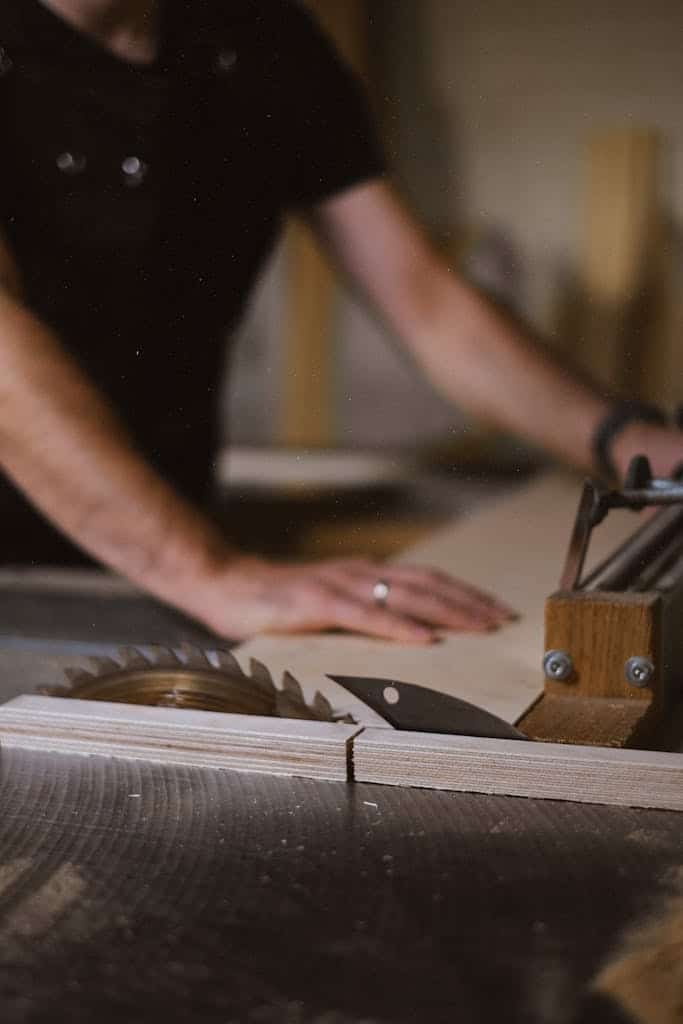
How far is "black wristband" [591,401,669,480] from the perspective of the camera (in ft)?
4.56

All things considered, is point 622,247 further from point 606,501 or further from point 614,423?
point 606,501

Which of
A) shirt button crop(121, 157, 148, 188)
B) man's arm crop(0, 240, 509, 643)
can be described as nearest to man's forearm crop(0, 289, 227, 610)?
man's arm crop(0, 240, 509, 643)

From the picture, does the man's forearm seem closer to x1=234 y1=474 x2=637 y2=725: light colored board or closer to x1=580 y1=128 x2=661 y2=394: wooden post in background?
x1=234 y1=474 x2=637 y2=725: light colored board

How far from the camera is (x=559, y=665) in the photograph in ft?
2.68

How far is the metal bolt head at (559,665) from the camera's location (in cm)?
82

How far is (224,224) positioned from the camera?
1678 millimetres

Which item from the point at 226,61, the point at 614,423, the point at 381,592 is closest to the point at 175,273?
the point at 226,61

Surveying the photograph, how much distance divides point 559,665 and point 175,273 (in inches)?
42.1

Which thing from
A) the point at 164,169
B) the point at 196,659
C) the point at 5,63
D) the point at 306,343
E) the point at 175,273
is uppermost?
the point at 5,63

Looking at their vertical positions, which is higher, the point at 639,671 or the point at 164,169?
the point at 164,169

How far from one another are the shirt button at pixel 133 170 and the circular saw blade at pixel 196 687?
850 millimetres

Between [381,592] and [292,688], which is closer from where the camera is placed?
[292,688]

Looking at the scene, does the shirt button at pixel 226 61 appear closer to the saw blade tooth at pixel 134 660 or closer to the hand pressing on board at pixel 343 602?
the hand pressing on board at pixel 343 602

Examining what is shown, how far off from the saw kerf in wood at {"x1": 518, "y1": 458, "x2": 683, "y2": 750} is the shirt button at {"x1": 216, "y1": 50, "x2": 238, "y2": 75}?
2.84ft
